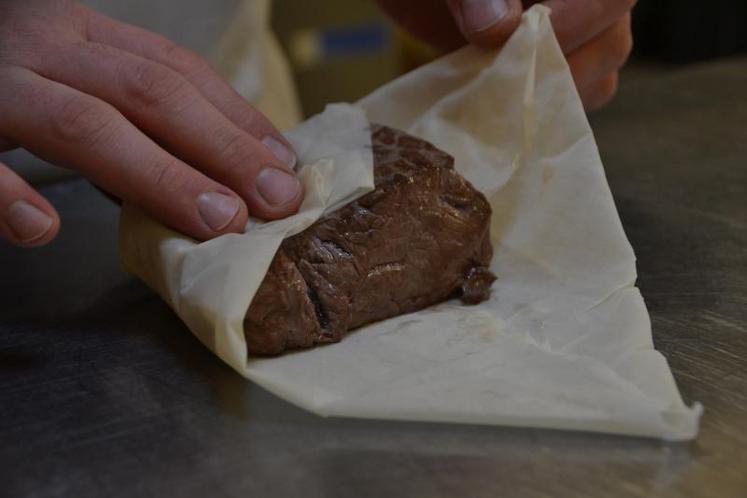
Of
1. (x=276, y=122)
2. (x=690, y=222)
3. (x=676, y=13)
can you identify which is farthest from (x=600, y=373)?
(x=676, y=13)

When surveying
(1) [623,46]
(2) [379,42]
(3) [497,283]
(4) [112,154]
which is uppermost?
(4) [112,154]

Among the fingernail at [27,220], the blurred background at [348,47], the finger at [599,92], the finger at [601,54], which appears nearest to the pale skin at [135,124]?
the fingernail at [27,220]

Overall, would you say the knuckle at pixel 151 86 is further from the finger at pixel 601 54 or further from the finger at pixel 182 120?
the finger at pixel 601 54

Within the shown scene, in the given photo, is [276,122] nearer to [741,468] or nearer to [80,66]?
[80,66]

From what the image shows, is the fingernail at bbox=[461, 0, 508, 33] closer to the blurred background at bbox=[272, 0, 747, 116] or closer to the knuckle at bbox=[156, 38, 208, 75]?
the knuckle at bbox=[156, 38, 208, 75]

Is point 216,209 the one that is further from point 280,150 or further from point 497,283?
point 497,283

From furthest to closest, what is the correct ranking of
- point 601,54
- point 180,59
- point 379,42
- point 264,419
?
point 379,42 → point 601,54 → point 180,59 → point 264,419

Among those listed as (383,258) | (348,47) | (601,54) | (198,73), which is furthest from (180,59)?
(348,47)
